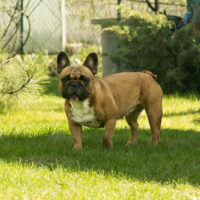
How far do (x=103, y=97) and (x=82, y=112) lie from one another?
11.2 inches

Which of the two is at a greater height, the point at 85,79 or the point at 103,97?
the point at 85,79

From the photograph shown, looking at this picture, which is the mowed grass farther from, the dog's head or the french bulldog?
the dog's head

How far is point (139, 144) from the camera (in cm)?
493

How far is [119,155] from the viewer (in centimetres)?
420

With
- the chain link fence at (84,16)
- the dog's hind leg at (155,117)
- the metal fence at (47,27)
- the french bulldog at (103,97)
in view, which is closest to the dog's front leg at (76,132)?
the french bulldog at (103,97)

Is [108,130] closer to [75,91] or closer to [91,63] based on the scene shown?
[75,91]

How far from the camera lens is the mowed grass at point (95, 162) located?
123 inches

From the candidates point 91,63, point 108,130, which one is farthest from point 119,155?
point 91,63

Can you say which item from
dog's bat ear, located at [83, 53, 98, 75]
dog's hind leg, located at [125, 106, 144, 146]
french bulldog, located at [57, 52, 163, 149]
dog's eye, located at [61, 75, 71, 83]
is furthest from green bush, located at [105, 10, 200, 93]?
dog's eye, located at [61, 75, 71, 83]

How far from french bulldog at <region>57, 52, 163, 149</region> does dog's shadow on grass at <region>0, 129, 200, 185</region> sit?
234mm

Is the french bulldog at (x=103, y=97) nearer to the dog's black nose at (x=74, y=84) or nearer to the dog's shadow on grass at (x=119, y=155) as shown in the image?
the dog's black nose at (x=74, y=84)

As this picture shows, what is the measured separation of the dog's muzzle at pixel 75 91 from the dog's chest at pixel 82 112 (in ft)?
0.42

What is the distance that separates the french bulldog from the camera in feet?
13.8

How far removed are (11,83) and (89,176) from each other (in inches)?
149
